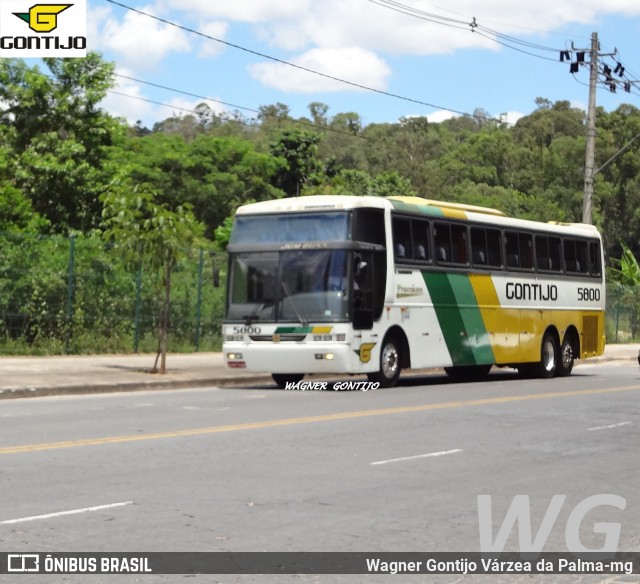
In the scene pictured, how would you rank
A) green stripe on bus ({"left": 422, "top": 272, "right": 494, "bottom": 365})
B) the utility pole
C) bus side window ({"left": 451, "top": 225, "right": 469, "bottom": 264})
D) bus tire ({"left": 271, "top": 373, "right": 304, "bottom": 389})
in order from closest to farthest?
bus tire ({"left": 271, "top": 373, "right": 304, "bottom": 389})
green stripe on bus ({"left": 422, "top": 272, "right": 494, "bottom": 365})
bus side window ({"left": 451, "top": 225, "right": 469, "bottom": 264})
the utility pole

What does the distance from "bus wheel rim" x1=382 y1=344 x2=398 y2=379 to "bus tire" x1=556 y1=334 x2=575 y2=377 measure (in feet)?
24.5

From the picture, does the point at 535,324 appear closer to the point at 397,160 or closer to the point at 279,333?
the point at 279,333

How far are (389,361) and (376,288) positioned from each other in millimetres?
1473

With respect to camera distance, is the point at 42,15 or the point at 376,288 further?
the point at 42,15

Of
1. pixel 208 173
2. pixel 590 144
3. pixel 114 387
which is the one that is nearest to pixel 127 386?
pixel 114 387

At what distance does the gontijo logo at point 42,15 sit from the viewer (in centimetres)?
2855

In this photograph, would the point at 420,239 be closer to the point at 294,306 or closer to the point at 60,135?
the point at 294,306

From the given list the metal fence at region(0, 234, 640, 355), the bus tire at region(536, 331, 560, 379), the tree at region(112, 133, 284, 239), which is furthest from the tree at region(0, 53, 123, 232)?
the tree at region(112, 133, 284, 239)

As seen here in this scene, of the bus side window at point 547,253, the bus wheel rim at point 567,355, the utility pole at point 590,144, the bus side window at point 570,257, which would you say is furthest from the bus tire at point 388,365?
the utility pole at point 590,144

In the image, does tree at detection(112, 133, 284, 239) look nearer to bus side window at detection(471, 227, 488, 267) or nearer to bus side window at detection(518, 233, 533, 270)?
bus side window at detection(518, 233, 533, 270)

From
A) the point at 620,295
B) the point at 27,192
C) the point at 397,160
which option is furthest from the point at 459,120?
the point at 27,192

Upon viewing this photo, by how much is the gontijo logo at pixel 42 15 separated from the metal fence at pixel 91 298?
500cm

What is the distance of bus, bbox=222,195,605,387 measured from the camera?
23094mm

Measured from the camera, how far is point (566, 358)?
3123cm
